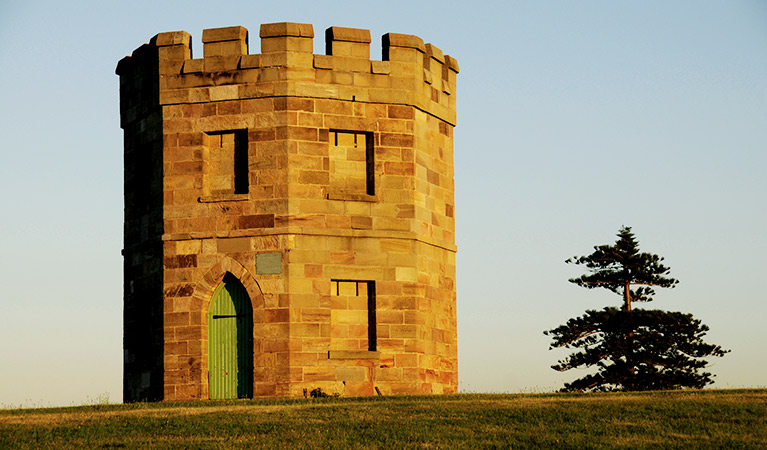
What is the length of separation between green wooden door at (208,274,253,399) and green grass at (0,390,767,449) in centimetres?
295

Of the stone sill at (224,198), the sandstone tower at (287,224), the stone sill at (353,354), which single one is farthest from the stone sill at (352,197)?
the stone sill at (353,354)

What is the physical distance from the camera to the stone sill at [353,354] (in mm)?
24656

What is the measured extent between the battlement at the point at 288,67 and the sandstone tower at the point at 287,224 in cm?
3

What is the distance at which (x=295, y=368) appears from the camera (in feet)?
79.9

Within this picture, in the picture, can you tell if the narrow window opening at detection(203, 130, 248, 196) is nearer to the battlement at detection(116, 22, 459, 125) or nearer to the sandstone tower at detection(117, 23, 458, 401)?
the sandstone tower at detection(117, 23, 458, 401)

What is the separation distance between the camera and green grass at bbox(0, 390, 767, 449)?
17.5 meters

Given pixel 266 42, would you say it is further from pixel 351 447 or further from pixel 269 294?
pixel 351 447

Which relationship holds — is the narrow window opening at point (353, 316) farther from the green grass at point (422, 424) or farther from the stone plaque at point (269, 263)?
the green grass at point (422, 424)

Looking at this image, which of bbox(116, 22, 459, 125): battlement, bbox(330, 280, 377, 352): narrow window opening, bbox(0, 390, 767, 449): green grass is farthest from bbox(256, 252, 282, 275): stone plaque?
bbox(0, 390, 767, 449): green grass

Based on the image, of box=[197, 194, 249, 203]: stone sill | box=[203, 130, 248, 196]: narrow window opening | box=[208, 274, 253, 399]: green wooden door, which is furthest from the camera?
box=[203, 130, 248, 196]: narrow window opening

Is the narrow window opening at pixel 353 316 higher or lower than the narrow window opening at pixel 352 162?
lower

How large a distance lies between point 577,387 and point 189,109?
17.1m

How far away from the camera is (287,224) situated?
979 inches

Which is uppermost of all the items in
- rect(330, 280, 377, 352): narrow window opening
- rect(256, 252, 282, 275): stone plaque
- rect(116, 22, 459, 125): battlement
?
rect(116, 22, 459, 125): battlement
